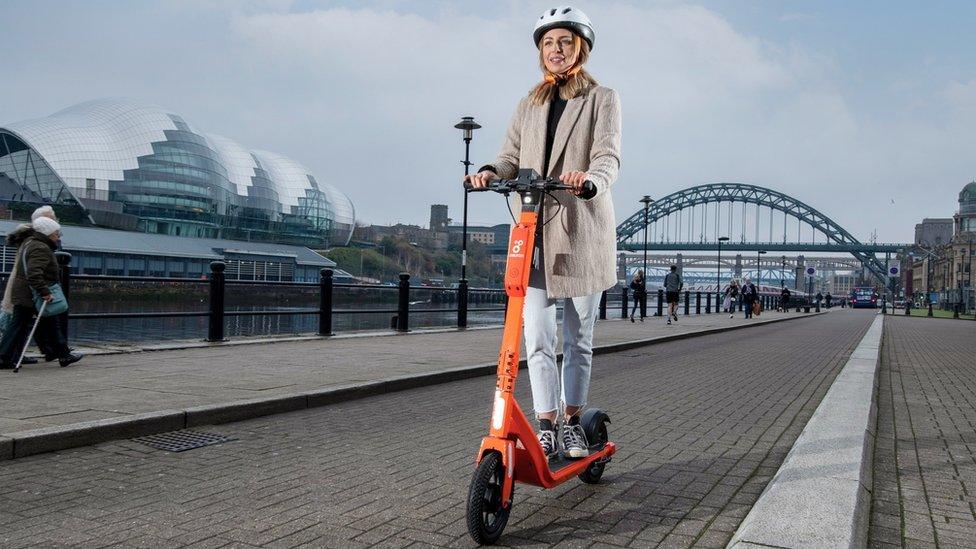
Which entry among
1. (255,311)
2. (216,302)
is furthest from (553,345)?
(255,311)

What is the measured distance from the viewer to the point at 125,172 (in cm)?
6725

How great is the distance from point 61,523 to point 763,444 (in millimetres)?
4015

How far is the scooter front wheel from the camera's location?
272cm

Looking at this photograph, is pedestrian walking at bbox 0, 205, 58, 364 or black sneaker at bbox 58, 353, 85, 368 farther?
black sneaker at bbox 58, 353, 85, 368

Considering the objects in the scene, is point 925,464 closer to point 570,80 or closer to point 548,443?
point 548,443

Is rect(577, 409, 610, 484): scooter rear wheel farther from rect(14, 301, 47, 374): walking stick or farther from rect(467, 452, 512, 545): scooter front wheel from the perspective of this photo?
rect(14, 301, 47, 374): walking stick

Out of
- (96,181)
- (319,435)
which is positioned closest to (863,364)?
(319,435)

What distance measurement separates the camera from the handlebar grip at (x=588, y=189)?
→ 3.00m

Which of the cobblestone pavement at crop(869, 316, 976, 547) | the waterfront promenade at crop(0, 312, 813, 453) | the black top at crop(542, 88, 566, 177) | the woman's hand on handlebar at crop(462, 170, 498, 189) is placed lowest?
the cobblestone pavement at crop(869, 316, 976, 547)

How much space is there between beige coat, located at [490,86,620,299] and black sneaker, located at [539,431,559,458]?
61cm

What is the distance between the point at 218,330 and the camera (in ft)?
34.0

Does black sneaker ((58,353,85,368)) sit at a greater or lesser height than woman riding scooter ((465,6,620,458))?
lesser

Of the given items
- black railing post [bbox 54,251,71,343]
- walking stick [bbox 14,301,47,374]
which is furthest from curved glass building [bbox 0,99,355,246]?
walking stick [bbox 14,301,47,374]

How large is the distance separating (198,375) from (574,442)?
15.4ft
